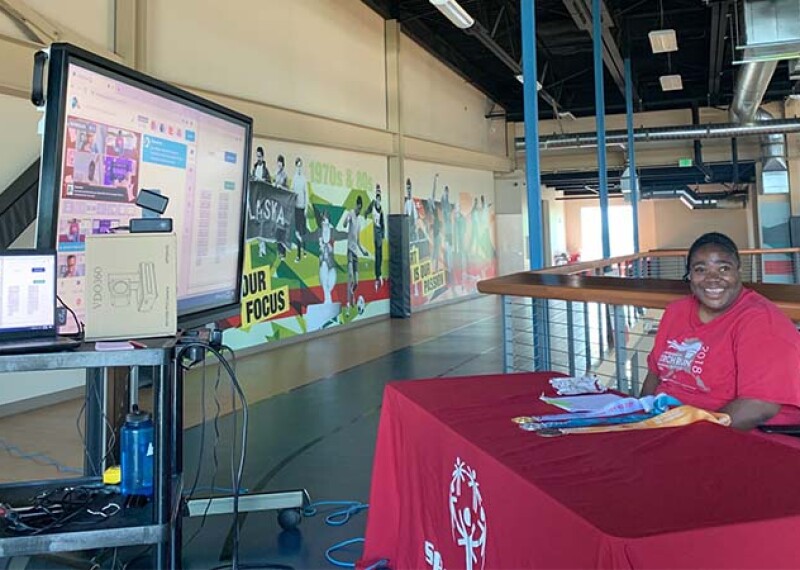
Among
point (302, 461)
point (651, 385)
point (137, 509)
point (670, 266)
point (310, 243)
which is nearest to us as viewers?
point (137, 509)

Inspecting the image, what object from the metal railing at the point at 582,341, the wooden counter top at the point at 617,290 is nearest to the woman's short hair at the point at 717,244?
the wooden counter top at the point at 617,290

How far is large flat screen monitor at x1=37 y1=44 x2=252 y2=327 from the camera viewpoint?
1561 millimetres

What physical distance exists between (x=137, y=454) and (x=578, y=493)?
1.20 m

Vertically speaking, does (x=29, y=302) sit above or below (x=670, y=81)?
below

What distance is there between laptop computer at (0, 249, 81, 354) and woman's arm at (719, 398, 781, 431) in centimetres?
165

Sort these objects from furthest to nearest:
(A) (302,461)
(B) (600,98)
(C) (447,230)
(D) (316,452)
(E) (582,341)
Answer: (C) (447,230) < (B) (600,98) < (E) (582,341) < (D) (316,452) < (A) (302,461)

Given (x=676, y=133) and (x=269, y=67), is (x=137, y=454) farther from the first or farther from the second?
(x=676, y=133)

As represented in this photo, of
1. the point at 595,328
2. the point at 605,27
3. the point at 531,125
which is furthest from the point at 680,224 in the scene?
the point at 531,125

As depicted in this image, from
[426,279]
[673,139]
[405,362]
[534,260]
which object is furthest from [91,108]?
[673,139]

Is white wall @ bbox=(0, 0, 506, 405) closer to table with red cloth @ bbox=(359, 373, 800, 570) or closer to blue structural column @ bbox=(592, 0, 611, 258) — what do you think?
blue structural column @ bbox=(592, 0, 611, 258)

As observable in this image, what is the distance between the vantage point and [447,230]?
11922 mm

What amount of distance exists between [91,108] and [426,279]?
9431 millimetres

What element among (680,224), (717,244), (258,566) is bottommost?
(258,566)

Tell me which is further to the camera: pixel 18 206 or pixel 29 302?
pixel 18 206
